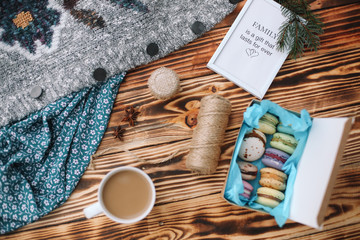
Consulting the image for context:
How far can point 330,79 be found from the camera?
0.76m

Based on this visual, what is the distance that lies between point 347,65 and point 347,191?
1.15 ft

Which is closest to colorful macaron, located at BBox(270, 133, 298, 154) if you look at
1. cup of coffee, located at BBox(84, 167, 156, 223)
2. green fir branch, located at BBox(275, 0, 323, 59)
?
green fir branch, located at BBox(275, 0, 323, 59)

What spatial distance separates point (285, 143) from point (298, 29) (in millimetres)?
306

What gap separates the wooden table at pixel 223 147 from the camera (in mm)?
724

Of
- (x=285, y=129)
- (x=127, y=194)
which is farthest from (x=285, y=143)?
(x=127, y=194)

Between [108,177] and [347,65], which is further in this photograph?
[347,65]

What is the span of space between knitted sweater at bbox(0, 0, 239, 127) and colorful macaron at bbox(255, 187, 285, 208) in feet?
1.49

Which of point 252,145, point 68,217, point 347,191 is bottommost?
point 68,217

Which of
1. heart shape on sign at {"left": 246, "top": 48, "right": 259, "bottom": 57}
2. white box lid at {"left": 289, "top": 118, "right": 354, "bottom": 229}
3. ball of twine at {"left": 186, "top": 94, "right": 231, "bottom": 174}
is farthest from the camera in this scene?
heart shape on sign at {"left": 246, "top": 48, "right": 259, "bottom": 57}

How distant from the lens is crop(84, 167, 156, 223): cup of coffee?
66cm

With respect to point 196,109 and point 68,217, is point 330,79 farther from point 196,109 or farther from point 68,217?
point 68,217

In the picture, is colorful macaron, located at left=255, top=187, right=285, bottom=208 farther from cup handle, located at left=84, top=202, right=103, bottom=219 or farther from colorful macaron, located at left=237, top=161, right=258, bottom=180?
cup handle, located at left=84, top=202, right=103, bottom=219

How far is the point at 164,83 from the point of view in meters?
0.70

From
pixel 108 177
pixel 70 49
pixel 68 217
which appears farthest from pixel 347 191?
pixel 70 49
